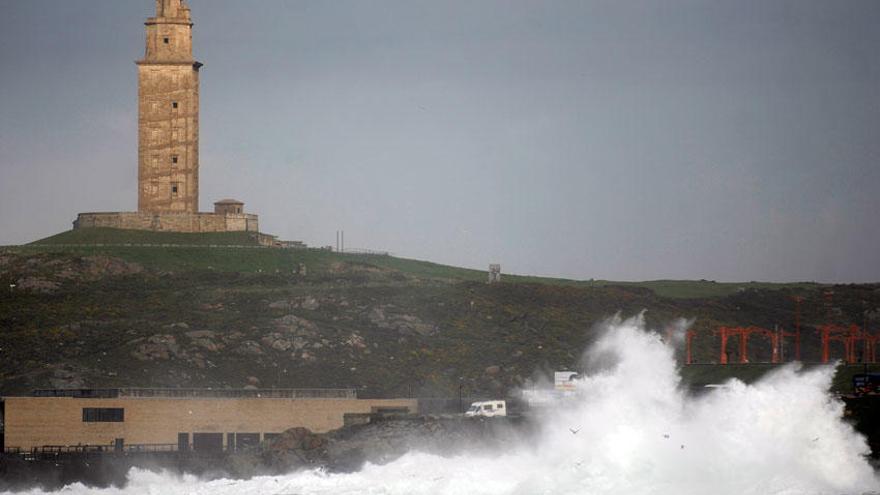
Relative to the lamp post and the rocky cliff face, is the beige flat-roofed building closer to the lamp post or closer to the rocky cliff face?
the lamp post

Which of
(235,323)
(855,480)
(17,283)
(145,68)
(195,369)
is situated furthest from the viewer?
(145,68)

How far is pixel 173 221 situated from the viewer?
164 meters

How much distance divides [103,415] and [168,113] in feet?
182

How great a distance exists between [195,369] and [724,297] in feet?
184

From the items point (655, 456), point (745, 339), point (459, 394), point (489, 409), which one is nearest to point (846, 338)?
point (745, 339)

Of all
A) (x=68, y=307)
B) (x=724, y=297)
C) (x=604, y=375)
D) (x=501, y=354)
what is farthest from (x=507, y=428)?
(x=724, y=297)

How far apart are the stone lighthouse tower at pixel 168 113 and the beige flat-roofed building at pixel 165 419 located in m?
48.7

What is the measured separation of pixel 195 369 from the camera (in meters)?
128

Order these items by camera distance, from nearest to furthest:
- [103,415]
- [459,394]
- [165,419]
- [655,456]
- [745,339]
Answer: [655,456] < [103,415] < [165,419] < [459,394] < [745,339]

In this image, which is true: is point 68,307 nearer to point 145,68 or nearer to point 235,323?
point 235,323

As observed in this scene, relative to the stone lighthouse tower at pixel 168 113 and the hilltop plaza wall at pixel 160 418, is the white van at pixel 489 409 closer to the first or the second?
the hilltop plaza wall at pixel 160 418

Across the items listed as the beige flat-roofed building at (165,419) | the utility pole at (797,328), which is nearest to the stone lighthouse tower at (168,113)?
the beige flat-roofed building at (165,419)

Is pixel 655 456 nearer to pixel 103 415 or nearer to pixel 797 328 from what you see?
pixel 103 415

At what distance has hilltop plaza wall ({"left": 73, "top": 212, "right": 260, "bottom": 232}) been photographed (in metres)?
164
